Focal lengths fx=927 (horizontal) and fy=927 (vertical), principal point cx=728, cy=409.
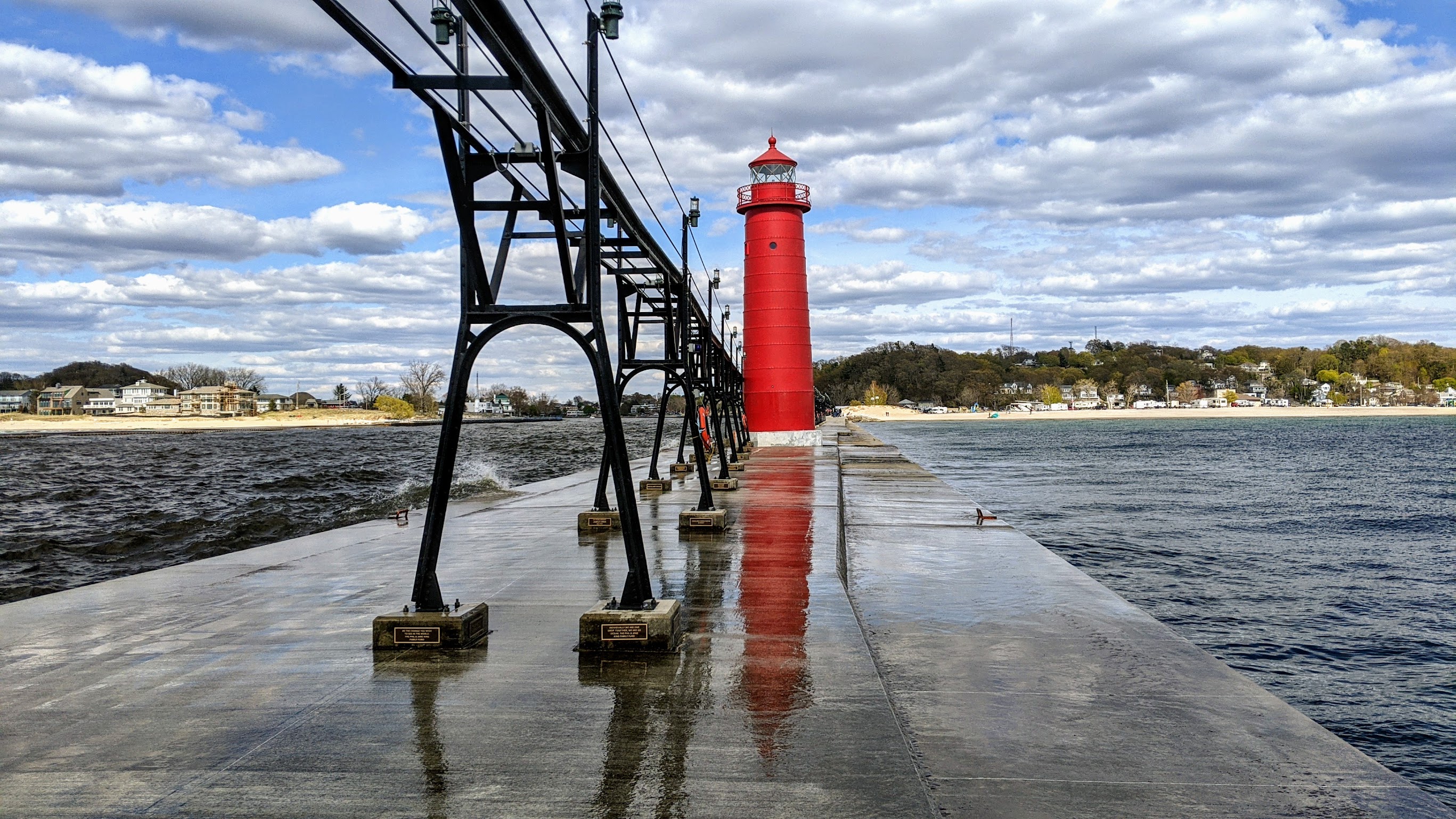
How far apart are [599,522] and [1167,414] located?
7254 inches

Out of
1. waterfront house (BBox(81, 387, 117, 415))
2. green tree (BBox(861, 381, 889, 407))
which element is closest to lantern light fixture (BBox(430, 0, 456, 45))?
green tree (BBox(861, 381, 889, 407))

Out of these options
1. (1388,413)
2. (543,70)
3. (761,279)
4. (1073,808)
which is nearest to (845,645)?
(1073,808)

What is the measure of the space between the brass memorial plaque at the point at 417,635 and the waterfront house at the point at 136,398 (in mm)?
186519

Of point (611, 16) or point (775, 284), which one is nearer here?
point (611, 16)

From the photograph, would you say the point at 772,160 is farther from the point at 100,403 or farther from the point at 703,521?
the point at 100,403

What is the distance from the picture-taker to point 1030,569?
10922 millimetres

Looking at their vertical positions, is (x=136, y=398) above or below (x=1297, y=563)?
above

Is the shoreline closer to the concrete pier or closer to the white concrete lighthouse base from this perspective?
the white concrete lighthouse base

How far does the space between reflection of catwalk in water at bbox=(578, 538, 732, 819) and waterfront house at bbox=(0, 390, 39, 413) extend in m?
199

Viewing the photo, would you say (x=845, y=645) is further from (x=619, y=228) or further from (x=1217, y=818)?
(x=619, y=228)

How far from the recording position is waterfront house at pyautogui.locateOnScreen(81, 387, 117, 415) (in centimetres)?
16500

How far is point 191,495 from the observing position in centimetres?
2944

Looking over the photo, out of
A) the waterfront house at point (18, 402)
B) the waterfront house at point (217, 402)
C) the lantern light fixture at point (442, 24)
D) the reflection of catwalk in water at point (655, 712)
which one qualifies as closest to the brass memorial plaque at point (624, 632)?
the reflection of catwalk in water at point (655, 712)

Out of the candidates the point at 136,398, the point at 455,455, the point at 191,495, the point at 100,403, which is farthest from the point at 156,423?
the point at 455,455
